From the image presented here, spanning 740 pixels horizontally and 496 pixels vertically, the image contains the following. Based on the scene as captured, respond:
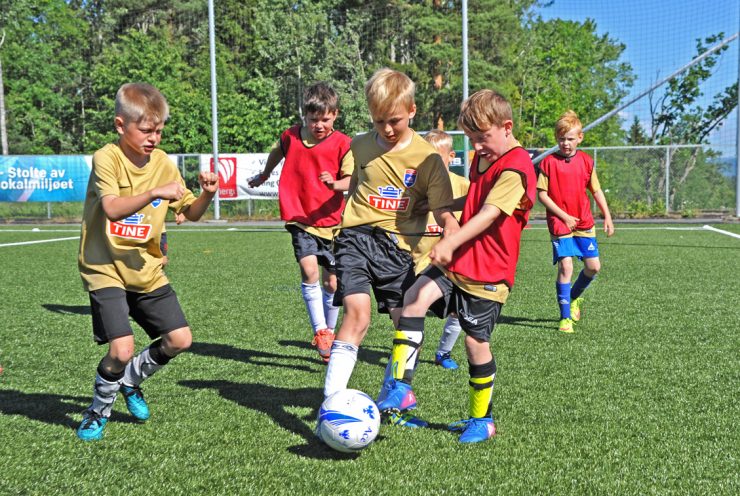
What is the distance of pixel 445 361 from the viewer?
5.49 metres

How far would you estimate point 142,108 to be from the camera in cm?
382

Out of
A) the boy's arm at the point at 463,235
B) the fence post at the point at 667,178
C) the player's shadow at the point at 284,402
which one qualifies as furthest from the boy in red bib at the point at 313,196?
the fence post at the point at 667,178

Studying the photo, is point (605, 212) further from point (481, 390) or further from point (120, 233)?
point (120, 233)


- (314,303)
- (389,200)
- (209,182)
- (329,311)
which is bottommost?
(329,311)

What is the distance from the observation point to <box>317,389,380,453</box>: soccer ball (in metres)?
3.54

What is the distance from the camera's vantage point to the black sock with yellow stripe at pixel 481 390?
12.8 ft

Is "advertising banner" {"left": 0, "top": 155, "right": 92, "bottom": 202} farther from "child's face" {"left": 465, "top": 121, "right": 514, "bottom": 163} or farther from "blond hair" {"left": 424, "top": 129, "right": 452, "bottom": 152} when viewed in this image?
"child's face" {"left": 465, "top": 121, "right": 514, "bottom": 163}

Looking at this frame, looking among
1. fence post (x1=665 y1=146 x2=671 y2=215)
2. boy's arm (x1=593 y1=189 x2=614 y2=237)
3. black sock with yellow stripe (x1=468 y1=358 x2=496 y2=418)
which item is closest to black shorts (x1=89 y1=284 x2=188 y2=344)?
black sock with yellow stripe (x1=468 y1=358 x2=496 y2=418)

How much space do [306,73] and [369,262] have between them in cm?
3273

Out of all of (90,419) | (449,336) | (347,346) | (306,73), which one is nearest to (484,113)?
(347,346)

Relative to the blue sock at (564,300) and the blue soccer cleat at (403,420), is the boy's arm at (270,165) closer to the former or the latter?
the blue soccer cleat at (403,420)

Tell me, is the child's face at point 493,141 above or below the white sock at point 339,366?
above

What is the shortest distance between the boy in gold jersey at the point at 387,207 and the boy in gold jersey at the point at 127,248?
0.84m

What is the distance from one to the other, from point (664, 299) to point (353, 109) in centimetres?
2505
